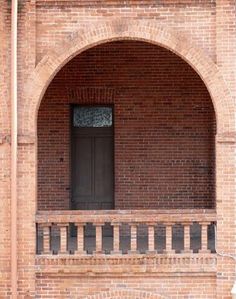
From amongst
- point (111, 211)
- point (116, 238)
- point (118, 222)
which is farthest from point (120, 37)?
point (116, 238)

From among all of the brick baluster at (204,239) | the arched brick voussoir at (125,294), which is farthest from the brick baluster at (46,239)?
the brick baluster at (204,239)

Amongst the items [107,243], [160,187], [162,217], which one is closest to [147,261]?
[162,217]

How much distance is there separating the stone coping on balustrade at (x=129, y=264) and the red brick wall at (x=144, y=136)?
2936mm

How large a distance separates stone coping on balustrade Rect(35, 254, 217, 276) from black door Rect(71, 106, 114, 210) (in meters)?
3.19

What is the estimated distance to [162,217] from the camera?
39.1 feet

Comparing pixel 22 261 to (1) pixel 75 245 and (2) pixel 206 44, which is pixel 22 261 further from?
(2) pixel 206 44

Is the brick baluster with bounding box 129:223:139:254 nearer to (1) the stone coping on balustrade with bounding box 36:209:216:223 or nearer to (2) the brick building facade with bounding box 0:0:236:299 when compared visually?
(2) the brick building facade with bounding box 0:0:236:299

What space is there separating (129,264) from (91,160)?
3.62 meters

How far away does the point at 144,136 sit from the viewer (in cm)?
1484

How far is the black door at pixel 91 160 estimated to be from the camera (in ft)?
49.3

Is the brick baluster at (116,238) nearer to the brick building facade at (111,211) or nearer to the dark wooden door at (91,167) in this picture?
the brick building facade at (111,211)

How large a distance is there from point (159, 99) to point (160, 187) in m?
1.84

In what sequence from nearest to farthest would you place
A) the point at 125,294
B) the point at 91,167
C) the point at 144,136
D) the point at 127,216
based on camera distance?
1. the point at 127,216
2. the point at 125,294
3. the point at 144,136
4. the point at 91,167

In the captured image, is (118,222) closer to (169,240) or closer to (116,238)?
(116,238)
